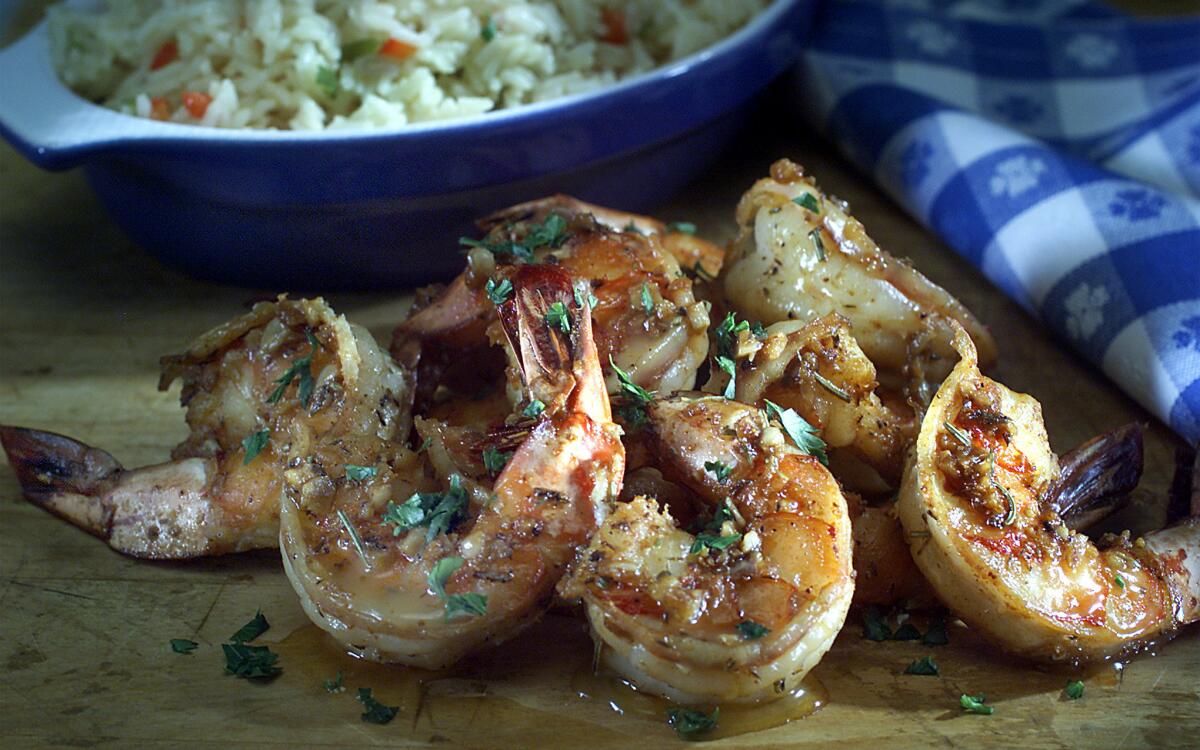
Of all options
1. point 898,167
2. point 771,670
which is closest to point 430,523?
point 771,670

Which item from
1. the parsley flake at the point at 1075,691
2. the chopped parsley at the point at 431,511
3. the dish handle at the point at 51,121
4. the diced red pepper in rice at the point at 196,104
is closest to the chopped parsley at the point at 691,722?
the chopped parsley at the point at 431,511

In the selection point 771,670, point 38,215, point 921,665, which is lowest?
point 38,215

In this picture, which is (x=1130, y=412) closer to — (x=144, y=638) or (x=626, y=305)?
(x=626, y=305)

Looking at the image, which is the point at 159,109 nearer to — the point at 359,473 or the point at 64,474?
the point at 64,474

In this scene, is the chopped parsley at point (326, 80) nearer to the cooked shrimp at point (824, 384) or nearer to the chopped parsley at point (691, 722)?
the cooked shrimp at point (824, 384)

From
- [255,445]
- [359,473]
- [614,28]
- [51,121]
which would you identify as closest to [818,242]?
[359,473]

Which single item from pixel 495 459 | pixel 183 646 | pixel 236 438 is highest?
pixel 495 459

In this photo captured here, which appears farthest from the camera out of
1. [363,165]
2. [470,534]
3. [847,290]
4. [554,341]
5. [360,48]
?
[360,48]
